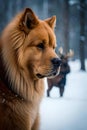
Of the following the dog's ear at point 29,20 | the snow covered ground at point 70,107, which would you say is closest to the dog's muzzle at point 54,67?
the dog's ear at point 29,20

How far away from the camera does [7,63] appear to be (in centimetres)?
113

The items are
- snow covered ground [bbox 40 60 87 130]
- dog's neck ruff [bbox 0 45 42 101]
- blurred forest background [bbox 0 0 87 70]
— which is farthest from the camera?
blurred forest background [bbox 0 0 87 70]

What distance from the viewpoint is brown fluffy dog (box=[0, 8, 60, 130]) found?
113cm

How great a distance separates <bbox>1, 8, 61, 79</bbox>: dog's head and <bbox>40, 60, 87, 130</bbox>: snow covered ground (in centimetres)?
43

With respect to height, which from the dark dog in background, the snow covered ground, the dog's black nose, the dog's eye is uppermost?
the dog's eye

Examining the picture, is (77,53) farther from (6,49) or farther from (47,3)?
(6,49)

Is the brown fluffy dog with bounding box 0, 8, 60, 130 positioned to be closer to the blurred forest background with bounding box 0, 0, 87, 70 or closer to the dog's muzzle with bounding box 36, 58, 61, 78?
the dog's muzzle with bounding box 36, 58, 61, 78

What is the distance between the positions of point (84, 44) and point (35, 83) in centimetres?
78

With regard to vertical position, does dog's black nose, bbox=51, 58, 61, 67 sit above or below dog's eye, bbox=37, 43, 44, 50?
below

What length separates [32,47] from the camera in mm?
1148

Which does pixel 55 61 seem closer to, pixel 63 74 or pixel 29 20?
pixel 29 20

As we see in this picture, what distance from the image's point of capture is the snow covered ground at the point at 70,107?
1.61 meters

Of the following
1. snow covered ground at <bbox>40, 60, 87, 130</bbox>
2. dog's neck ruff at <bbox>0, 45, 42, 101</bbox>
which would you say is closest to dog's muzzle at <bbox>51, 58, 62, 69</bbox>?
dog's neck ruff at <bbox>0, 45, 42, 101</bbox>

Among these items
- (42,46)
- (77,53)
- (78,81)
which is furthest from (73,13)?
(42,46)
